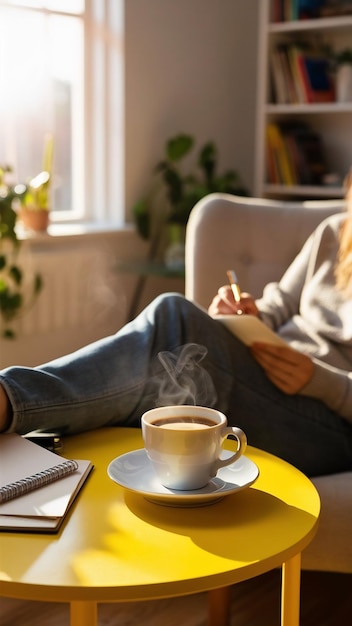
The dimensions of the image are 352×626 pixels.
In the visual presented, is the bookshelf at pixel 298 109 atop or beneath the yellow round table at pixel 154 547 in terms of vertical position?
atop

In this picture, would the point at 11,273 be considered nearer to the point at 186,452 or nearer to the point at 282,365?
the point at 282,365

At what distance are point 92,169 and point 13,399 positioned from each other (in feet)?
7.86

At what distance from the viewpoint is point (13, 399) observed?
3.52ft

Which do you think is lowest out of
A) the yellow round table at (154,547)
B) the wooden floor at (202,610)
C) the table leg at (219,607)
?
the wooden floor at (202,610)

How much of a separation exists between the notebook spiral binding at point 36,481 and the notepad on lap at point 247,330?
1.63 ft

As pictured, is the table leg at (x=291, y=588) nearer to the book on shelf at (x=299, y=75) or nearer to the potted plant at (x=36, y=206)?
the potted plant at (x=36, y=206)

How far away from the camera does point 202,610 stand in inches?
63.9

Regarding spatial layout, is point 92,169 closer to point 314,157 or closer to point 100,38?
point 100,38

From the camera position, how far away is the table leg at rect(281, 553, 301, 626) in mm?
948

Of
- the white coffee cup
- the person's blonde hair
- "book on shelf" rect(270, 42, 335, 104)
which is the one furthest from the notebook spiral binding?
"book on shelf" rect(270, 42, 335, 104)

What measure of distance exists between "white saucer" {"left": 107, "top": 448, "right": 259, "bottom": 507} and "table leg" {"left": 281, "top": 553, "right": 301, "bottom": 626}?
4.1 inches

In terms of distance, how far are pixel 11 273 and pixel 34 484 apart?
1.82 m

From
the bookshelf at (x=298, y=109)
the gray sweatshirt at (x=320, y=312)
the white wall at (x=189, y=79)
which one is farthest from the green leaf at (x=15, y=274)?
the bookshelf at (x=298, y=109)

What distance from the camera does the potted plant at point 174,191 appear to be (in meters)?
3.28
